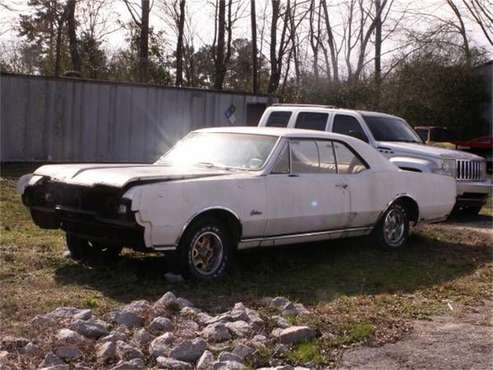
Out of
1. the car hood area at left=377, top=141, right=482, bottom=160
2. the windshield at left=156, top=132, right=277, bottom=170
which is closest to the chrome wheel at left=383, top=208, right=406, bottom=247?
the windshield at left=156, top=132, right=277, bottom=170

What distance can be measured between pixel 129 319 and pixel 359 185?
160 inches

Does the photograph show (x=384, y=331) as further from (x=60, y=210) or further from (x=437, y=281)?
(x=60, y=210)

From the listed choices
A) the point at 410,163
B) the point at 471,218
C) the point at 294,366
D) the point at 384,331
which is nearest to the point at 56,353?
the point at 294,366

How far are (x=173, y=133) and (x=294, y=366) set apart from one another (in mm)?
16496

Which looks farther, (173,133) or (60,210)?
(173,133)

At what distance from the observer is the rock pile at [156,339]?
4.53 m

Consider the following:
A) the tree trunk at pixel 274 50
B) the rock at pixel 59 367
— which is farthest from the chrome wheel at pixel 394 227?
the tree trunk at pixel 274 50

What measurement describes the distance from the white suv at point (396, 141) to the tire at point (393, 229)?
8.94 feet

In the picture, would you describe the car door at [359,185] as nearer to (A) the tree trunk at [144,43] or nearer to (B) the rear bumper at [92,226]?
(B) the rear bumper at [92,226]

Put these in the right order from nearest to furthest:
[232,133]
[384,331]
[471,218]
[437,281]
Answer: [384,331] < [437,281] < [232,133] < [471,218]

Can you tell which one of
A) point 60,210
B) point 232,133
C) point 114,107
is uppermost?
point 114,107

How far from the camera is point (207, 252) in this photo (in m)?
7.02

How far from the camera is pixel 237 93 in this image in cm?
2189

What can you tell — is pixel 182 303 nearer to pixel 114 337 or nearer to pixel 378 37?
pixel 114 337
